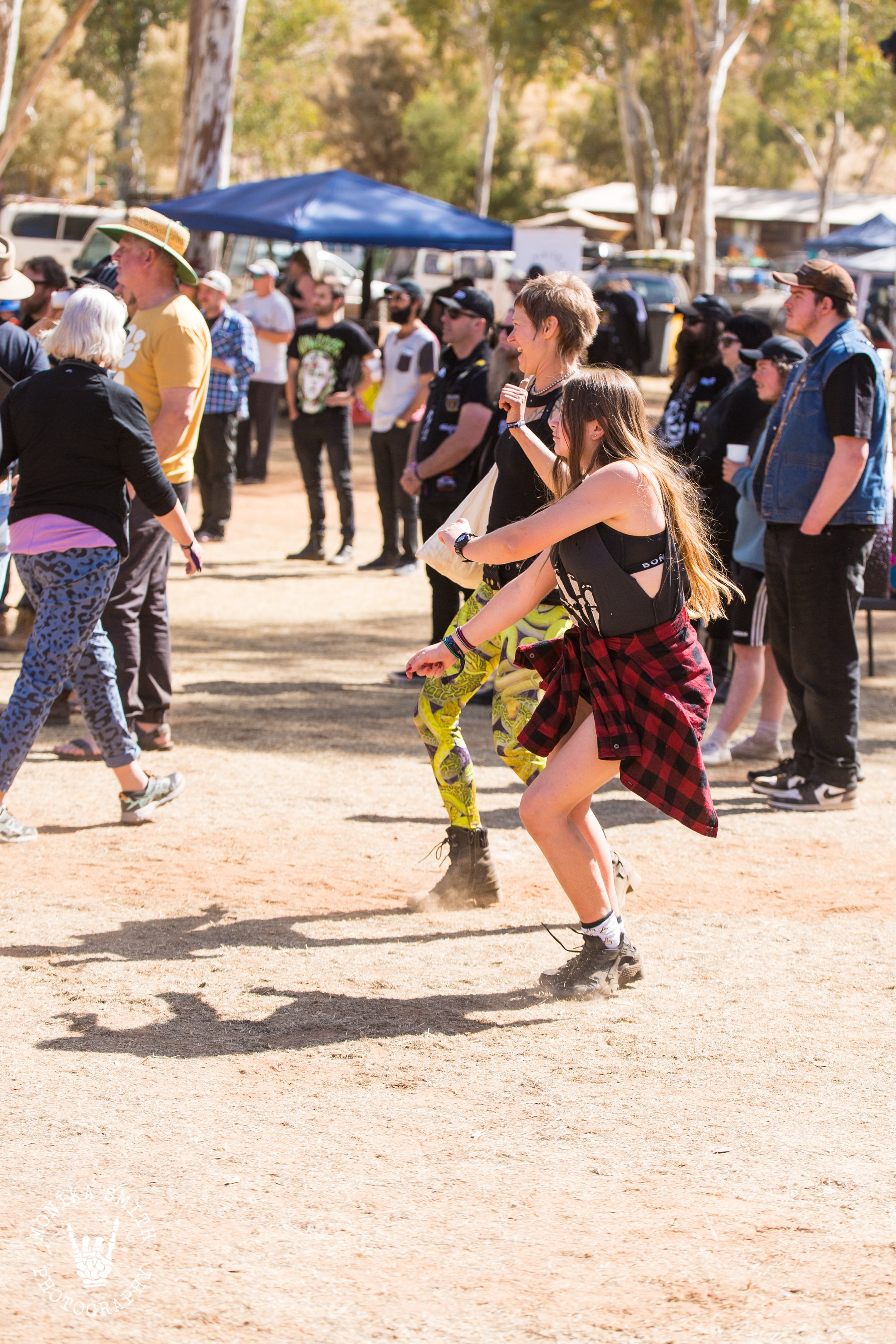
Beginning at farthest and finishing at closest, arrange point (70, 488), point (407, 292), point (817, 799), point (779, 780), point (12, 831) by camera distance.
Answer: point (407, 292), point (779, 780), point (817, 799), point (12, 831), point (70, 488)

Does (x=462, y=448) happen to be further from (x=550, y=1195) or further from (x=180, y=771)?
(x=550, y=1195)

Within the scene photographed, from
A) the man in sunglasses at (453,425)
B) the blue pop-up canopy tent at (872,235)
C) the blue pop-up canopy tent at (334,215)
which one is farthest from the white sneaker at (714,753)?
the blue pop-up canopy tent at (872,235)

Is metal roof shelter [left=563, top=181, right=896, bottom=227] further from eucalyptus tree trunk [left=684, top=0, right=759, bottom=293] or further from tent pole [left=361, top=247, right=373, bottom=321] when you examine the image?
tent pole [left=361, top=247, right=373, bottom=321]

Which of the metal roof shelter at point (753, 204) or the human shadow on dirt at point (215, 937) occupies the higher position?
the metal roof shelter at point (753, 204)

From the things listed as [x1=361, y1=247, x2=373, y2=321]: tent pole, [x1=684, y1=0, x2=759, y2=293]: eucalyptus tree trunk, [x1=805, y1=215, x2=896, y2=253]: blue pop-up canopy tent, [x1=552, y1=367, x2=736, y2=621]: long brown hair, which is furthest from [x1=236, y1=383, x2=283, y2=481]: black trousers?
[x1=805, y1=215, x2=896, y2=253]: blue pop-up canopy tent

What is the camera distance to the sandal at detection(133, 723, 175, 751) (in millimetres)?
7012

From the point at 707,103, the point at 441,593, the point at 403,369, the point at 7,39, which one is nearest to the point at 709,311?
the point at 441,593

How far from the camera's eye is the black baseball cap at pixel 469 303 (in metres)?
7.78

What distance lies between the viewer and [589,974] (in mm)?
4348

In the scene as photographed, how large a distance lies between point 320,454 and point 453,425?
12.9 feet

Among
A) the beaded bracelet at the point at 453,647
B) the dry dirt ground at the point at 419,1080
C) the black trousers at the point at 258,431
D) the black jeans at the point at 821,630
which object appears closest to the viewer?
the dry dirt ground at the point at 419,1080

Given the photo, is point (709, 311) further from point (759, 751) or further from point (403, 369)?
point (403, 369)

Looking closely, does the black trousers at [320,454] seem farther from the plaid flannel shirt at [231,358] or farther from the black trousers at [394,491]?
the plaid flannel shirt at [231,358]

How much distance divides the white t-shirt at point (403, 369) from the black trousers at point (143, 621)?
4361 millimetres
